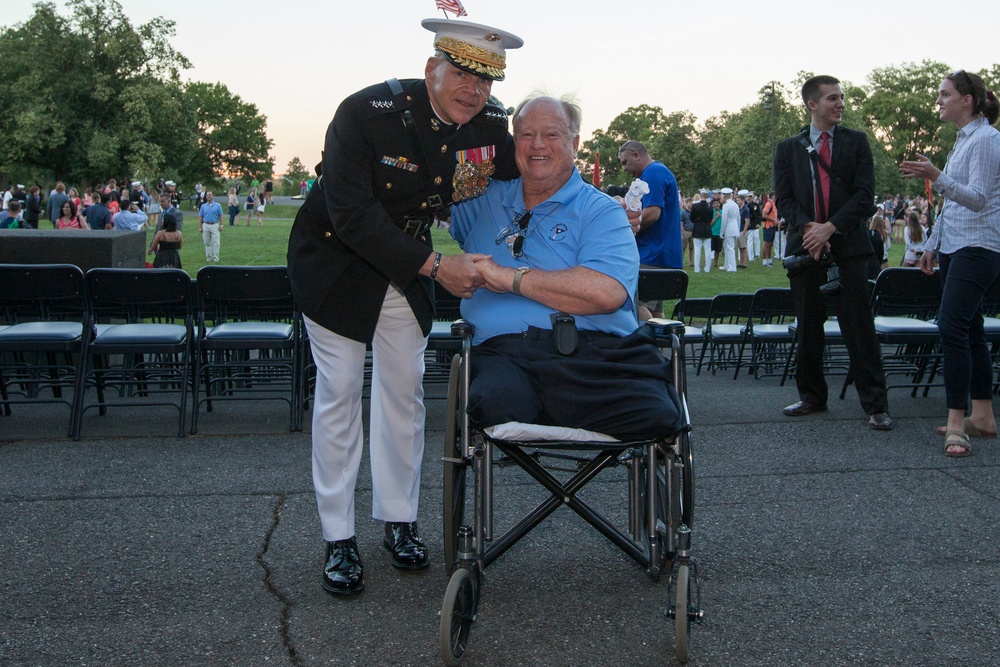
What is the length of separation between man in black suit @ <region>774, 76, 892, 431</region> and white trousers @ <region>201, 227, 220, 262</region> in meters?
23.9

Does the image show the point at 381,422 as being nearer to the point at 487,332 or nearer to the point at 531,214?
the point at 487,332

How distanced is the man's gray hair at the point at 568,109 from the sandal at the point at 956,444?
3206 mm

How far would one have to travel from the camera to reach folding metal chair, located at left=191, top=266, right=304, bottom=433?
21.5 feet

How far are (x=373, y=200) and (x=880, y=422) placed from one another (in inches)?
164

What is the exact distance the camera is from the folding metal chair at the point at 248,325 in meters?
6.57

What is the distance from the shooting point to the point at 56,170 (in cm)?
7562

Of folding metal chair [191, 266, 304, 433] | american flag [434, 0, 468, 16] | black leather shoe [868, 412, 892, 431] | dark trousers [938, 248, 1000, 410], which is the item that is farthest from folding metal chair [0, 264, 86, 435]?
dark trousers [938, 248, 1000, 410]

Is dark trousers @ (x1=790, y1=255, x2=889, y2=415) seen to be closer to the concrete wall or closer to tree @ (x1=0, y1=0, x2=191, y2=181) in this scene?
the concrete wall

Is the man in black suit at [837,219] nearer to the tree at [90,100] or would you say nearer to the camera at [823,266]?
the camera at [823,266]

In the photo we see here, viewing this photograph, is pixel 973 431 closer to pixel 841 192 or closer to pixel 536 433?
pixel 841 192

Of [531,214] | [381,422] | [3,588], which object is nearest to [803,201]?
[531,214]

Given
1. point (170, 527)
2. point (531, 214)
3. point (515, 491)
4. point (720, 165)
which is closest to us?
point (531, 214)

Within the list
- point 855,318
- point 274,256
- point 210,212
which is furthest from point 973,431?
point 274,256

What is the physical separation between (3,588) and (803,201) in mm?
5142
